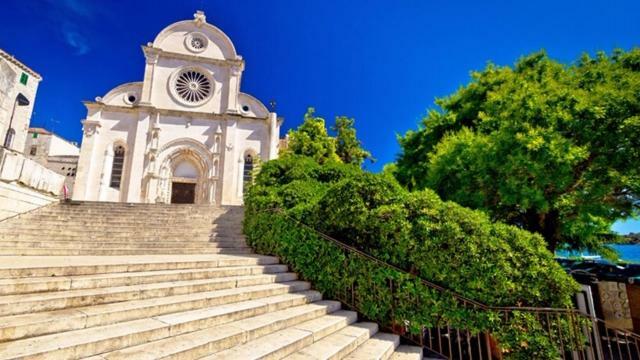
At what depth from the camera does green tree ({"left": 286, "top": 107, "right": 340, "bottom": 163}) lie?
19.8 m

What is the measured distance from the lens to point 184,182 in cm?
2158

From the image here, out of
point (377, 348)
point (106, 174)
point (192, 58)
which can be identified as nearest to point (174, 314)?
point (377, 348)

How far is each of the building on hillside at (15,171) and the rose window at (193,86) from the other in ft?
37.3

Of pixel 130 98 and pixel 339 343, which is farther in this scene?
pixel 130 98

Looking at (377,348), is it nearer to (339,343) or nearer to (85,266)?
(339,343)

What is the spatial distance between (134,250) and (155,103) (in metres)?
16.5

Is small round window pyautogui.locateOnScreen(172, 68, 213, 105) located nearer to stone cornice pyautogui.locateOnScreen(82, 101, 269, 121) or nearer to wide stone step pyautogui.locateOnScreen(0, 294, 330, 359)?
stone cornice pyautogui.locateOnScreen(82, 101, 269, 121)

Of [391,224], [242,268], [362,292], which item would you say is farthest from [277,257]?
[391,224]

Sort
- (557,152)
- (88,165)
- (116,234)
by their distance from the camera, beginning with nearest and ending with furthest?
(557,152), (116,234), (88,165)

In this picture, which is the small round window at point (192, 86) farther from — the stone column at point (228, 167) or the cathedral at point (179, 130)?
the stone column at point (228, 167)

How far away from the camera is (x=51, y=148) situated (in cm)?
3297

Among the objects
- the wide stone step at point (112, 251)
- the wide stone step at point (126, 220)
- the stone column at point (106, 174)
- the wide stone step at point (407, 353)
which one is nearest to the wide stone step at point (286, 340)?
the wide stone step at point (407, 353)

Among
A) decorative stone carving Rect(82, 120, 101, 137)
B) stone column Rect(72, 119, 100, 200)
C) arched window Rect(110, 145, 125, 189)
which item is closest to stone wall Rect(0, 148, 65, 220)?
stone column Rect(72, 119, 100, 200)

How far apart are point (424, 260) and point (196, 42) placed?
82.6 ft
